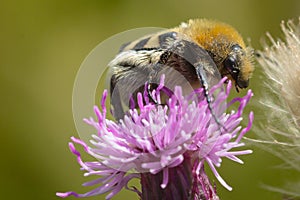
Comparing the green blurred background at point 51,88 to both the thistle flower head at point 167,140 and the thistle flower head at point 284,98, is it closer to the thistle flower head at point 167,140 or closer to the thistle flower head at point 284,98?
the thistle flower head at point 284,98

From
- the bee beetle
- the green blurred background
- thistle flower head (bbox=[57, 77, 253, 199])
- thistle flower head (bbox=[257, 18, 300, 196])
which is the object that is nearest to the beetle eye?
the bee beetle

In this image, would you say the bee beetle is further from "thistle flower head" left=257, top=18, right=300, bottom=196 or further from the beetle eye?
"thistle flower head" left=257, top=18, right=300, bottom=196

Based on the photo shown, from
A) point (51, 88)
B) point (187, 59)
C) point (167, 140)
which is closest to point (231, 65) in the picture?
point (187, 59)

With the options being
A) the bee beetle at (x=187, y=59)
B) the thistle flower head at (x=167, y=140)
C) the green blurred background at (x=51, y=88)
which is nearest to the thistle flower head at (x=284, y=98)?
the bee beetle at (x=187, y=59)

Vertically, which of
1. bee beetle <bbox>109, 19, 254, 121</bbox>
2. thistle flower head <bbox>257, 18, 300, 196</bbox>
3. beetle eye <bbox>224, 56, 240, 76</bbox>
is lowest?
thistle flower head <bbox>257, 18, 300, 196</bbox>

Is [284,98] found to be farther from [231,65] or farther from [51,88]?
[51,88]

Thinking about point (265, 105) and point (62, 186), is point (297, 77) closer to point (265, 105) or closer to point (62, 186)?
point (265, 105)
